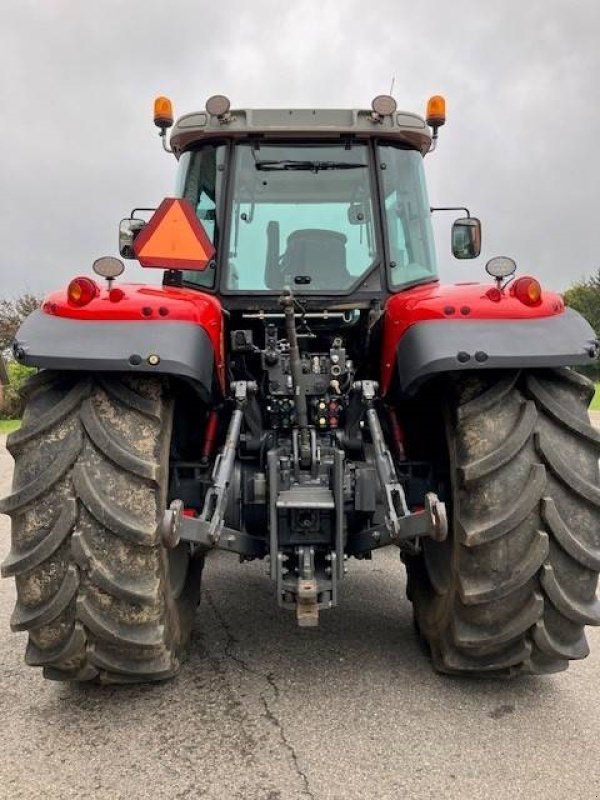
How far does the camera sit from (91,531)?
256 centimetres

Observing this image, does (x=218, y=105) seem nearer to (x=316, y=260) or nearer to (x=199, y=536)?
(x=316, y=260)

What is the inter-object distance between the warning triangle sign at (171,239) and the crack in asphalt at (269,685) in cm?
170

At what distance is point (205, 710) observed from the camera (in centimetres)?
284

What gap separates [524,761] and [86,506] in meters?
1.66

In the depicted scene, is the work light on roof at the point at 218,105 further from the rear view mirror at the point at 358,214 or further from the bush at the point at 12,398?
the bush at the point at 12,398

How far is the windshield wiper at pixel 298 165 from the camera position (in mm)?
3730

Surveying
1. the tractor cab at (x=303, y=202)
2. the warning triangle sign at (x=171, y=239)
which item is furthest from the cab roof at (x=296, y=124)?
the warning triangle sign at (x=171, y=239)

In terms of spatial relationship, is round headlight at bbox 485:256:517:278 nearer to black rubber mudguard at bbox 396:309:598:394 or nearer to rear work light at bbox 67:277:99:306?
black rubber mudguard at bbox 396:309:598:394

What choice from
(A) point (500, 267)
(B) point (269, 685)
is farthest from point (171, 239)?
(B) point (269, 685)

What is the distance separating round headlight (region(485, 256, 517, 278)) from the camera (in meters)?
2.88

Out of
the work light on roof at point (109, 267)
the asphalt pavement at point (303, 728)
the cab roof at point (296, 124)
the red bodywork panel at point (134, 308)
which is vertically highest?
the cab roof at point (296, 124)

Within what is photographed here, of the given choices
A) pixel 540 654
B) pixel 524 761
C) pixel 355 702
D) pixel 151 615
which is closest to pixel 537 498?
pixel 540 654

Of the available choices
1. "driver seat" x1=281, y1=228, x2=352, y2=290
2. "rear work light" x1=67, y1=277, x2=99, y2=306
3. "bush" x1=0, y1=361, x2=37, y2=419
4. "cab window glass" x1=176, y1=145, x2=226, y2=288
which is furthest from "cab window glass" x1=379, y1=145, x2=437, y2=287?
"bush" x1=0, y1=361, x2=37, y2=419

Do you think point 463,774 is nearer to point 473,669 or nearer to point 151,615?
point 473,669
